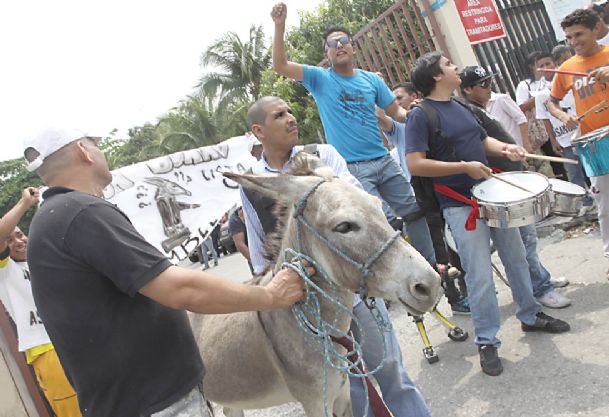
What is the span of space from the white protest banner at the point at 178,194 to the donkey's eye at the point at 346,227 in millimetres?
3884

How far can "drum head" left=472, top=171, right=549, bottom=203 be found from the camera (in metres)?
3.67

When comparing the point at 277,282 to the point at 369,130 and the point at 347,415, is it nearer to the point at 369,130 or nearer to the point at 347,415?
the point at 347,415

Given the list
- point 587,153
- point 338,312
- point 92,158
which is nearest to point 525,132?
point 587,153

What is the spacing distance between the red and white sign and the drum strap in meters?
4.76

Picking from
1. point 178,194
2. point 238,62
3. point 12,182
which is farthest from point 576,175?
point 12,182

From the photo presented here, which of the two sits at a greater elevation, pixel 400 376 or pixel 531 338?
pixel 400 376

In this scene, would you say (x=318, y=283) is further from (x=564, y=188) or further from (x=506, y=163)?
(x=506, y=163)

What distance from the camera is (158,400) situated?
2.12 meters

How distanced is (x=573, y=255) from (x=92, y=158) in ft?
18.0

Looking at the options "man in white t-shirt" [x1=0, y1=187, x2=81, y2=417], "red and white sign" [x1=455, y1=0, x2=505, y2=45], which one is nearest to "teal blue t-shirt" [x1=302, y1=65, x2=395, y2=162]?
"man in white t-shirt" [x1=0, y1=187, x2=81, y2=417]

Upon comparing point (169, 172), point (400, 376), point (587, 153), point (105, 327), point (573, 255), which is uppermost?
point (169, 172)

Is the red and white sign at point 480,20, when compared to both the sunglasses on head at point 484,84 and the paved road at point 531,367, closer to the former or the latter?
the sunglasses on head at point 484,84

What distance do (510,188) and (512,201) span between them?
0.77 feet

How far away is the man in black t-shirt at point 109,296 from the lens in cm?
195
